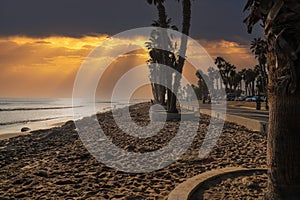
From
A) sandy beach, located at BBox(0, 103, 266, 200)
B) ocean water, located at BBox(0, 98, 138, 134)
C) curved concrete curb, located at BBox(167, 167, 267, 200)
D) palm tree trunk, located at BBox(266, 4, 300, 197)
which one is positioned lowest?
ocean water, located at BBox(0, 98, 138, 134)

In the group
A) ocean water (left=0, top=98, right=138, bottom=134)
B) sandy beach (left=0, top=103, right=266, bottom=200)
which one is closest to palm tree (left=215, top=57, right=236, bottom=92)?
ocean water (left=0, top=98, right=138, bottom=134)

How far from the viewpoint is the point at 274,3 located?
12.5 ft

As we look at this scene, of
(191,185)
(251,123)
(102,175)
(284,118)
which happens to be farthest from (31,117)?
(284,118)

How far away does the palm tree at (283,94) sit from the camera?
3.67 metres

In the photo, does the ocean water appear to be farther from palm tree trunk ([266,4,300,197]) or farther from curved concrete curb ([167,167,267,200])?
palm tree trunk ([266,4,300,197])

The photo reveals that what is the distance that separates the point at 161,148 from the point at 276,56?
8.07 metres

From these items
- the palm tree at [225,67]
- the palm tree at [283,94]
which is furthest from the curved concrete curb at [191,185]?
the palm tree at [225,67]

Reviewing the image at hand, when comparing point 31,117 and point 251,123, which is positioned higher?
point 251,123

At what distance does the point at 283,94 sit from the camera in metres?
3.78

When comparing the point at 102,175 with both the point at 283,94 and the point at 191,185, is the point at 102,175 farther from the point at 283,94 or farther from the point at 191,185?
the point at 283,94

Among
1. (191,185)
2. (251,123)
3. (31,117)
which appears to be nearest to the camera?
(191,185)

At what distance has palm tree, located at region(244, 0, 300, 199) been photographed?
144 inches

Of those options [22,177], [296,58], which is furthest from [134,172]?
[296,58]

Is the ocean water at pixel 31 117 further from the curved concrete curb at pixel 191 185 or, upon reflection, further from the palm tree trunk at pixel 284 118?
the palm tree trunk at pixel 284 118
